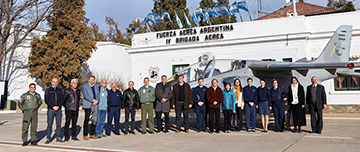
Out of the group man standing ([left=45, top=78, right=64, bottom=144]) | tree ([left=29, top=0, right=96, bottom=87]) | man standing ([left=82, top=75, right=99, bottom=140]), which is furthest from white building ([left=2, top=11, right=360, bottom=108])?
man standing ([left=45, top=78, right=64, bottom=144])

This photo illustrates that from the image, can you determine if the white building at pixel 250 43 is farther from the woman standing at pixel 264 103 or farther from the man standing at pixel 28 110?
the man standing at pixel 28 110

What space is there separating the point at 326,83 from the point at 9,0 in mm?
22401

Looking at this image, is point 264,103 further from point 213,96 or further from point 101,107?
point 101,107

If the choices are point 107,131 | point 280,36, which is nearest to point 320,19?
point 280,36

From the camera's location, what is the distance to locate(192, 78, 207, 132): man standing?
1004cm

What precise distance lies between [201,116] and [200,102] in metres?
0.62

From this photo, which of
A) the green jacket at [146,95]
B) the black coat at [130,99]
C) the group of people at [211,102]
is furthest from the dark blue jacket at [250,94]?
the black coat at [130,99]

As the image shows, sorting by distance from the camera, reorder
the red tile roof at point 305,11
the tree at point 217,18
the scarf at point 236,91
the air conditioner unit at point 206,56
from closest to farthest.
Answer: the scarf at point 236,91, the air conditioner unit at point 206,56, the red tile roof at point 305,11, the tree at point 217,18

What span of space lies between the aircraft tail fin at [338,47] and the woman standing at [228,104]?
5949 millimetres

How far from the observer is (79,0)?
26.4 m

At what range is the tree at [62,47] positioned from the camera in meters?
24.5

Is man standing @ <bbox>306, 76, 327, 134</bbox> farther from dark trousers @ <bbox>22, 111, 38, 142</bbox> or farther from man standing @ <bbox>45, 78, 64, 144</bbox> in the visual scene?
dark trousers @ <bbox>22, 111, 38, 142</bbox>

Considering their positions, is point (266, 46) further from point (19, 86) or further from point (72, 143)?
point (19, 86)

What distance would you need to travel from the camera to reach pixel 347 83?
17828 millimetres
